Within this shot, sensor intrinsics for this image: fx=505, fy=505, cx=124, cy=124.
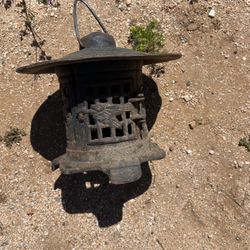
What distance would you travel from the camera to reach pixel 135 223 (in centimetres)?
448

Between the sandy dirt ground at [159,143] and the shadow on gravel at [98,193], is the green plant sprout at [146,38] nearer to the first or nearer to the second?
the sandy dirt ground at [159,143]

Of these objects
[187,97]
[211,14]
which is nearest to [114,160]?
[187,97]

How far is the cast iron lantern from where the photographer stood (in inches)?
144

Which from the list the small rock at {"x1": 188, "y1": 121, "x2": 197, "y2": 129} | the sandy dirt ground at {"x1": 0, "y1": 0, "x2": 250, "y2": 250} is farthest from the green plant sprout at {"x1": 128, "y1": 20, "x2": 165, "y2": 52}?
Result: the small rock at {"x1": 188, "y1": 121, "x2": 197, "y2": 129}

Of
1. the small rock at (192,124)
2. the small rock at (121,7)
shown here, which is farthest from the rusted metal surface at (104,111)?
the small rock at (121,7)

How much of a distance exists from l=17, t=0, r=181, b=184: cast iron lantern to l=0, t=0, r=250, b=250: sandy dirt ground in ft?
2.44

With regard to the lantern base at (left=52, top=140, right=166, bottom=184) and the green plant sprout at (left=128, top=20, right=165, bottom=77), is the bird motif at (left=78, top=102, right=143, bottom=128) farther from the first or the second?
the green plant sprout at (left=128, top=20, right=165, bottom=77)

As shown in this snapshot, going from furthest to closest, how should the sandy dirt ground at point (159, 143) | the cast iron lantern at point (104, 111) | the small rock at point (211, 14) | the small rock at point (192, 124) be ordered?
the small rock at point (211, 14)
the small rock at point (192, 124)
the sandy dirt ground at point (159, 143)
the cast iron lantern at point (104, 111)

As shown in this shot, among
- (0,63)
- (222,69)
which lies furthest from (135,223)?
(0,63)

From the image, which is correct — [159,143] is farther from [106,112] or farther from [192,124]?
[106,112]

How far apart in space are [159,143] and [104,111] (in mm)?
1042

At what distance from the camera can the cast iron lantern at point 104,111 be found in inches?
144

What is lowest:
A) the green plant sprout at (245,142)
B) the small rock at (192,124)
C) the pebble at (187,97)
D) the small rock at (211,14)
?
the green plant sprout at (245,142)

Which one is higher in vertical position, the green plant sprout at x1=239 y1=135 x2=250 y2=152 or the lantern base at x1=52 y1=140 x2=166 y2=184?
the lantern base at x1=52 y1=140 x2=166 y2=184
